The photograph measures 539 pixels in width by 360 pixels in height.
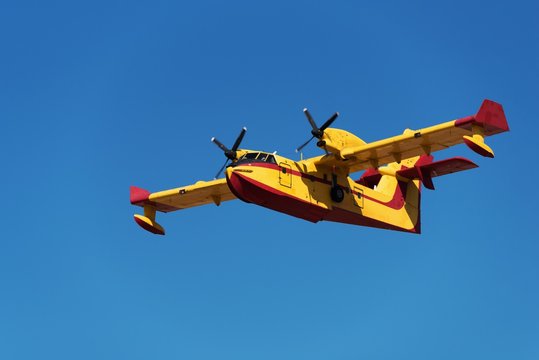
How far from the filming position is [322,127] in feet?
135

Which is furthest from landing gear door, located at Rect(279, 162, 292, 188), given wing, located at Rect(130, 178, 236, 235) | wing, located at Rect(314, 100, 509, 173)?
wing, located at Rect(130, 178, 236, 235)

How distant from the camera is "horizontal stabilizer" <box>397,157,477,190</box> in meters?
43.4

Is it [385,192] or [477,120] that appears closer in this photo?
[477,120]

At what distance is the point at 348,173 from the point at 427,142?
3986 mm

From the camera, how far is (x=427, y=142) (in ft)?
134

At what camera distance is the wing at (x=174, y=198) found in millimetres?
45938

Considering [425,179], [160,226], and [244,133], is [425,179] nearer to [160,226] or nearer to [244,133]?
[244,133]

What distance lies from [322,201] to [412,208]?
23.1 ft

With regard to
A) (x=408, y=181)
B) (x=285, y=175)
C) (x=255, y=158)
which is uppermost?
(x=408, y=181)

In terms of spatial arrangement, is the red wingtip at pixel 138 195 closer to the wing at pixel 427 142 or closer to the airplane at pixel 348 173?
the airplane at pixel 348 173

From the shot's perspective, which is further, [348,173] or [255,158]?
[348,173]

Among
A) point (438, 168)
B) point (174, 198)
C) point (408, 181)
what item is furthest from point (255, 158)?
point (408, 181)

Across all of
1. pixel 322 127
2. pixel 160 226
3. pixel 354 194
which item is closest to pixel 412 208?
pixel 354 194

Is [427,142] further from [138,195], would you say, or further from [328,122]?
[138,195]
